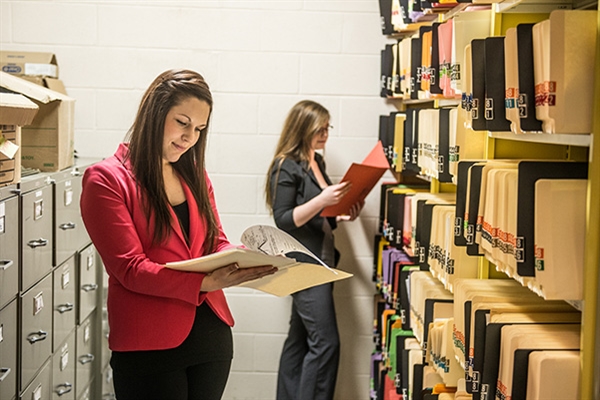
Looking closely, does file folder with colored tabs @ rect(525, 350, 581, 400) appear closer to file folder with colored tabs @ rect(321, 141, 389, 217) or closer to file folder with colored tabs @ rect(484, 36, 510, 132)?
file folder with colored tabs @ rect(484, 36, 510, 132)

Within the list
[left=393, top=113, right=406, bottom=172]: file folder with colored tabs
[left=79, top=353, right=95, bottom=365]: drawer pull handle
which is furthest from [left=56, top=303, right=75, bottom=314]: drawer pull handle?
[left=393, top=113, right=406, bottom=172]: file folder with colored tabs

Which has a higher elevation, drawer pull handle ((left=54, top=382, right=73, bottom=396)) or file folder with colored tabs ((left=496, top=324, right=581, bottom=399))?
file folder with colored tabs ((left=496, top=324, right=581, bottom=399))

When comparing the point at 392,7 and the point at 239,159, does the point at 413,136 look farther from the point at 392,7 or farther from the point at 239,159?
the point at 239,159

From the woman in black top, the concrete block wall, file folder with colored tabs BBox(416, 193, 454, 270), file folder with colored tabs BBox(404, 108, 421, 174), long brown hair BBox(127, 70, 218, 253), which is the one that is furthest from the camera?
the concrete block wall

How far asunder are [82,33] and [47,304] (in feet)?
5.98

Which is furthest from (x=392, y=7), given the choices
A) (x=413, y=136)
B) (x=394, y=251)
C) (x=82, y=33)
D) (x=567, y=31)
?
(x=567, y=31)

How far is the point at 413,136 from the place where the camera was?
3.71 metres

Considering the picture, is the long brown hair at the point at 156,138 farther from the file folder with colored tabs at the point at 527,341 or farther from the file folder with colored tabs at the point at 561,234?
the file folder with colored tabs at the point at 561,234

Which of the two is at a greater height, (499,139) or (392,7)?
(392,7)

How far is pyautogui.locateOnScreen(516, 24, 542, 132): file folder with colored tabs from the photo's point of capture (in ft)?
6.09

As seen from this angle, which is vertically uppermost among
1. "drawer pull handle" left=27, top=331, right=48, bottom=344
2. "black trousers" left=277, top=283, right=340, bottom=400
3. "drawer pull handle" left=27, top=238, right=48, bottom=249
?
"drawer pull handle" left=27, top=238, right=48, bottom=249

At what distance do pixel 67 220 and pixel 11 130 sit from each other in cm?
94

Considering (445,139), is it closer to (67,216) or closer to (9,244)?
(9,244)

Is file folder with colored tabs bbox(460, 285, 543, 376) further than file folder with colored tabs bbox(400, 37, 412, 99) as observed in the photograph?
No
